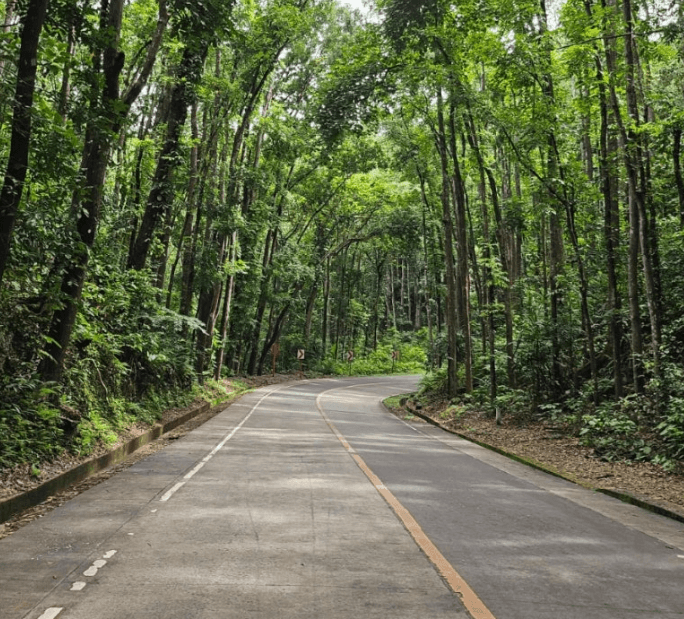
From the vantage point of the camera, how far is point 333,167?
3347cm

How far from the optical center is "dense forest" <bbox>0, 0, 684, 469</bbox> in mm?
8609

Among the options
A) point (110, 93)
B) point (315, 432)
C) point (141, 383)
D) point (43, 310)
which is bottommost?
point (315, 432)

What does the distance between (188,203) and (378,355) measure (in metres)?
39.4

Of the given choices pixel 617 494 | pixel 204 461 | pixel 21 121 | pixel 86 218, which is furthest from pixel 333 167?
pixel 21 121

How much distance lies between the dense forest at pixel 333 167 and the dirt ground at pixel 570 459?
50 cm

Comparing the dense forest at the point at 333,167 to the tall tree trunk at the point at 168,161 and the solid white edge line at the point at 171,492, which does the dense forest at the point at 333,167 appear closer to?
the tall tree trunk at the point at 168,161

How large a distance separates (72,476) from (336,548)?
4.96 metres

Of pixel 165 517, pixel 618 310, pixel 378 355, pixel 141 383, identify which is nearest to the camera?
pixel 165 517

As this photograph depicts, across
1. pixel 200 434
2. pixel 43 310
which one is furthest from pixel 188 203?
pixel 43 310

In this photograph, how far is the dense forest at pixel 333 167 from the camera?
8.61 metres

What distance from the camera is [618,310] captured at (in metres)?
13.4

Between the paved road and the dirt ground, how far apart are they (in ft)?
2.47

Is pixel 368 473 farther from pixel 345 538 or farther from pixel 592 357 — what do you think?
pixel 592 357

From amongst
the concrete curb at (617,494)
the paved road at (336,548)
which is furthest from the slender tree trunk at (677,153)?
the paved road at (336,548)
